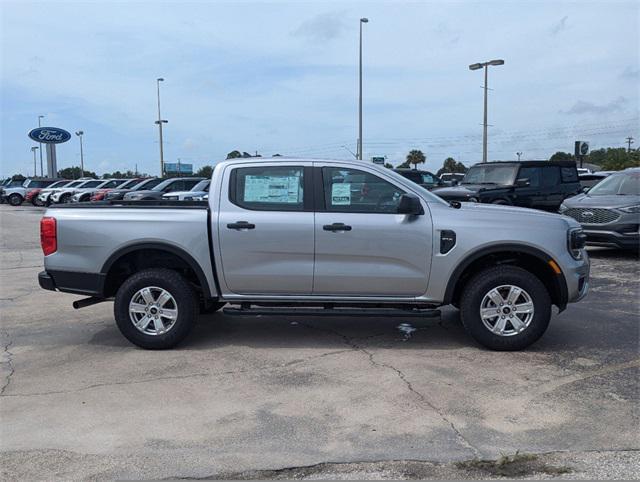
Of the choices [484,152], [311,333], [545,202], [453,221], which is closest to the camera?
[453,221]

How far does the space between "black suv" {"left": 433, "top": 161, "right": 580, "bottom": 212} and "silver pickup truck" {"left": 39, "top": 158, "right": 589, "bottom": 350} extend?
996cm

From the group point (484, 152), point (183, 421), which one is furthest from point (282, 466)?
point (484, 152)

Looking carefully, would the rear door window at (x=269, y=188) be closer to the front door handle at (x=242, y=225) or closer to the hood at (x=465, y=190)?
the front door handle at (x=242, y=225)

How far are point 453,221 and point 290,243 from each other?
61.2 inches

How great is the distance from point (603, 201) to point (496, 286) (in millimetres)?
6974

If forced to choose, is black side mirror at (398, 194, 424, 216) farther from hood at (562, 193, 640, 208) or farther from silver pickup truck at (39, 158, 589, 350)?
hood at (562, 193, 640, 208)

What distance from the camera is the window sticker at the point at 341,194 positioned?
5809mm

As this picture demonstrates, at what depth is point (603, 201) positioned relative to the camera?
452 inches

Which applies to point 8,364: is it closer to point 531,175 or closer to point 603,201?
point 603,201

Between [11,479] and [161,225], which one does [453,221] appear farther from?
[11,479]

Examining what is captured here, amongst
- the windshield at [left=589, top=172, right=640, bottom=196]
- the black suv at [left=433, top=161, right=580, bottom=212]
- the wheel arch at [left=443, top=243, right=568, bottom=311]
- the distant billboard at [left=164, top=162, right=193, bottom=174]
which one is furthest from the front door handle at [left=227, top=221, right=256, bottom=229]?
the distant billboard at [left=164, top=162, right=193, bottom=174]

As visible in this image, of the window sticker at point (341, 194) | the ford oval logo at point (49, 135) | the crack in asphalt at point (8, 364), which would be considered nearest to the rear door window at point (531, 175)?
the window sticker at point (341, 194)

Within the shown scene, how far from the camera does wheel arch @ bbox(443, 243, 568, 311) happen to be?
223 inches

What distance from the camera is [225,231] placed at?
5734 millimetres
